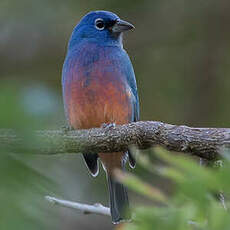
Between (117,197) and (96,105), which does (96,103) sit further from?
(117,197)

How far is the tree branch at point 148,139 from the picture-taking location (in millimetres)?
2561

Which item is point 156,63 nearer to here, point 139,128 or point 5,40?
point 5,40

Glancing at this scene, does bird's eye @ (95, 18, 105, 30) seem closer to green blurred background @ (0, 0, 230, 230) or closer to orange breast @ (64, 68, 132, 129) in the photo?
green blurred background @ (0, 0, 230, 230)

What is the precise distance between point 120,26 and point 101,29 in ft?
0.65

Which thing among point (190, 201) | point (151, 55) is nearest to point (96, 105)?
point (151, 55)

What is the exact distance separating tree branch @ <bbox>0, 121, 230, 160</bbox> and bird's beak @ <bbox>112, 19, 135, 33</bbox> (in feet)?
6.19

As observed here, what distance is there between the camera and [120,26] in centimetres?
481

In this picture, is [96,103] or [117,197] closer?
[96,103]

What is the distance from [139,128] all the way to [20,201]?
2007 millimetres

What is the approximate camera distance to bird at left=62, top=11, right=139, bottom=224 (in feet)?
13.6

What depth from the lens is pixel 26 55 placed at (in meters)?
6.12

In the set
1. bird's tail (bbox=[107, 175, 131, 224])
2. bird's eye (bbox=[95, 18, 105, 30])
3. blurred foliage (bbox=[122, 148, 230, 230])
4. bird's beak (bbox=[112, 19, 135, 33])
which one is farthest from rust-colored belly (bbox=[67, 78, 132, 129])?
blurred foliage (bbox=[122, 148, 230, 230])

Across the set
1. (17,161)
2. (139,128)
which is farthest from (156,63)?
(17,161)

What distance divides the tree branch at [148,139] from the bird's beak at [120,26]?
189 cm
